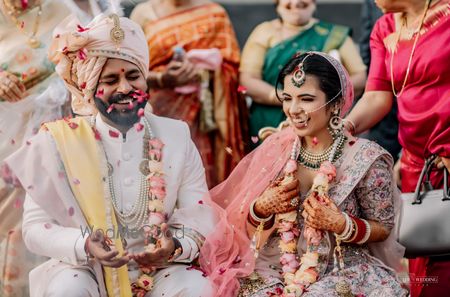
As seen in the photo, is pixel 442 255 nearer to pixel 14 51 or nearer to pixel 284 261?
pixel 284 261

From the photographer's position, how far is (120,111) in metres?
5.41

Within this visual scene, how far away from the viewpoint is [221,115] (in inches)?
289

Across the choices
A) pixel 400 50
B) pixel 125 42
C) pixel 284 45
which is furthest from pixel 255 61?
pixel 125 42

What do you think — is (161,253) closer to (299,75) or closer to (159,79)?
(299,75)

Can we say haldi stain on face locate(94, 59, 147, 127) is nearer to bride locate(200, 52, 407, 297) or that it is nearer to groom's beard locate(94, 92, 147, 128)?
groom's beard locate(94, 92, 147, 128)

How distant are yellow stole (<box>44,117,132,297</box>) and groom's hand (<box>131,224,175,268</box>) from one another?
120 mm

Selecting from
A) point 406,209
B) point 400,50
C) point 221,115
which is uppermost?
point 400,50

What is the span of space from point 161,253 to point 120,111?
2.19 ft

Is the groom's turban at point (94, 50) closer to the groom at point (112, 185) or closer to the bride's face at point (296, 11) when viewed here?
the groom at point (112, 185)

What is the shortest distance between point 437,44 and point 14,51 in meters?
2.16

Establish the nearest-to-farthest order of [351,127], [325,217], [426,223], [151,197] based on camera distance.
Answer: [325,217] < [151,197] < [426,223] < [351,127]

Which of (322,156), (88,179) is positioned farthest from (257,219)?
(88,179)

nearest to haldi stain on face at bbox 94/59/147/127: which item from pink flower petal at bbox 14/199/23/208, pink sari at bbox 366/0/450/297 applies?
pink flower petal at bbox 14/199/23/208

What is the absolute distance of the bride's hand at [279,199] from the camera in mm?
5359
